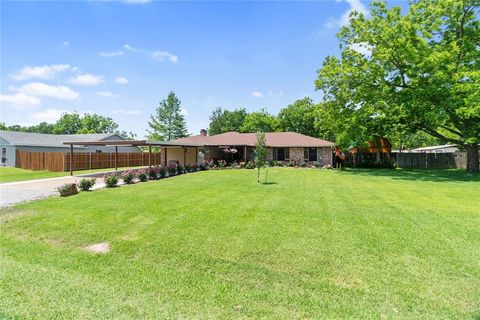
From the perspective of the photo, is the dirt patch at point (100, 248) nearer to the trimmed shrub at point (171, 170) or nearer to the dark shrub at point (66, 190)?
the dark shrub at point (66, 190)

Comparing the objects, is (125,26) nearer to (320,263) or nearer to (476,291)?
(320,263)

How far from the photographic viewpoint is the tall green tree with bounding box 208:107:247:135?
5650 centimetres

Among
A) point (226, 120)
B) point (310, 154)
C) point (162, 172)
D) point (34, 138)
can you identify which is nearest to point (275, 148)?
point (310, 154)

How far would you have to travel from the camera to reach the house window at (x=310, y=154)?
27312mm

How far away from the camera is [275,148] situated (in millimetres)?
28719

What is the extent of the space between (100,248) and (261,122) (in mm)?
44124

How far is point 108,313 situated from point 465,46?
23.6m

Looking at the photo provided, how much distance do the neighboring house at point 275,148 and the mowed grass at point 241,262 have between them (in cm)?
1848

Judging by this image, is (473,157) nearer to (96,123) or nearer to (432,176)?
(432,176)

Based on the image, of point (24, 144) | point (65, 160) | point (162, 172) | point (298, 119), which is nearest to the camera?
point (162, 172)

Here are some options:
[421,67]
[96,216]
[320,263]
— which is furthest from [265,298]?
[421,67]

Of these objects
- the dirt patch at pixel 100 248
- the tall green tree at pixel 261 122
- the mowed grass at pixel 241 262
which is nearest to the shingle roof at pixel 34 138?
the tall green tree at pixel 261 122

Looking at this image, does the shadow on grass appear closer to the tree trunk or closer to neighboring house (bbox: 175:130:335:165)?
the tree trunk

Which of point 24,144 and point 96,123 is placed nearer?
point 24,144
